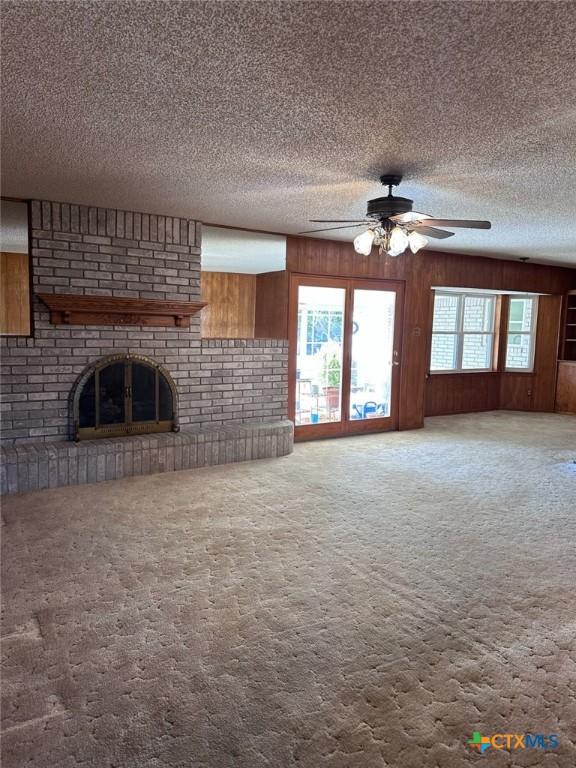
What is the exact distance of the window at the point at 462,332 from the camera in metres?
8.45

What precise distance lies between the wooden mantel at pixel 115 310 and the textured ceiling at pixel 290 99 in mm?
864

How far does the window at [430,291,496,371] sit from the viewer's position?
845cm

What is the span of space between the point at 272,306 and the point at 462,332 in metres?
3.76

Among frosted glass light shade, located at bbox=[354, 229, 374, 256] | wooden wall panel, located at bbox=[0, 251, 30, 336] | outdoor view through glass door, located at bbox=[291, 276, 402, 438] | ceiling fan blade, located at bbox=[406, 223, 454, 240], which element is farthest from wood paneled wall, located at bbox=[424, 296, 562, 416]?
wooden wall panel, located at bbox=[0, 251, 30, 336]

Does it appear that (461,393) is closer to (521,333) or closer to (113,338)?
(521,333)

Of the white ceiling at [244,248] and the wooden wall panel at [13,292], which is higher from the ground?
the white ceiling at [244,248]

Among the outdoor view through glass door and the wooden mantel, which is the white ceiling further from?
the wooden mantel

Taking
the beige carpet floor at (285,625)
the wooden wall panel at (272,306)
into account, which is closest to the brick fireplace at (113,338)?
the wooden wall panel at (272,306)

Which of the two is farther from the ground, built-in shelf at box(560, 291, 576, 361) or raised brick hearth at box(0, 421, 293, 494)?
built-in shelf at box(560, 291, 576, 361)

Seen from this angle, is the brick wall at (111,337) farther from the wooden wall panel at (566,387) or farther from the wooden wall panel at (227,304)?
the wooden wall panel at (566,387)

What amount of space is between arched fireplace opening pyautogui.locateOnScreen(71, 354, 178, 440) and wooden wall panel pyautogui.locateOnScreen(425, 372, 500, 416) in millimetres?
4474

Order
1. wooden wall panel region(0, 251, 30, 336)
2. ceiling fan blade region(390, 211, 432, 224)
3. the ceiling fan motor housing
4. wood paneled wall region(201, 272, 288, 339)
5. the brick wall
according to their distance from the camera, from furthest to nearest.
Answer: wood paneled wall region(201, 272, 288, 339) → wooden wall panel region(0, 251, 30, 336) → the brick wall → the ceiling fan motor housing → ceiling fan blade region(390, 211, 432, 224)

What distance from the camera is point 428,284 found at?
7.14m

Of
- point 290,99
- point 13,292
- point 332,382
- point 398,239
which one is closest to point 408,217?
point 398,239
